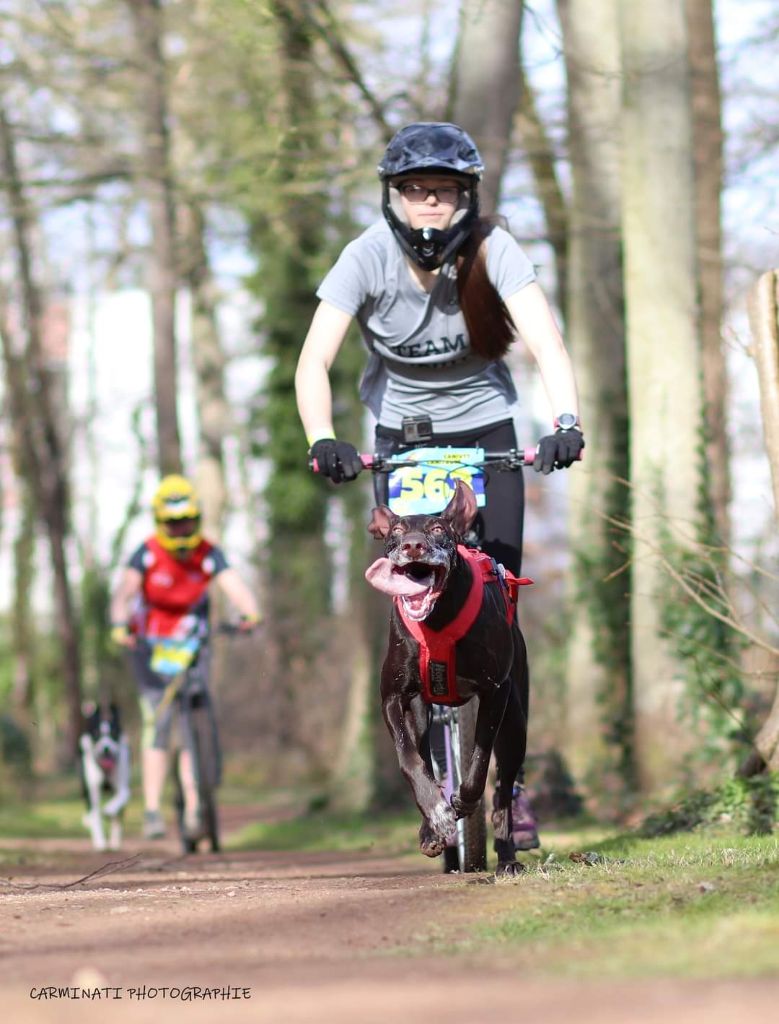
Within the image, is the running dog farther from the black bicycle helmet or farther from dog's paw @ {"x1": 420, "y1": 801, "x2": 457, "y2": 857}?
the black bicycle helmet

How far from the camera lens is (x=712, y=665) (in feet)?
36.4

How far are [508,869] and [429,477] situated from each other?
1.45 meters

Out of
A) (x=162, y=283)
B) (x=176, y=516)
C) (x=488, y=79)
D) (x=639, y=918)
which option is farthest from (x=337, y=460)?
(x=162, y=283)

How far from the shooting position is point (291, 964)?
438 cm

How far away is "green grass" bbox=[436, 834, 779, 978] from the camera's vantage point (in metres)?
4.09

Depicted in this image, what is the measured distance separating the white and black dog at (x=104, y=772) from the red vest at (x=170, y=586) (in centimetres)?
233

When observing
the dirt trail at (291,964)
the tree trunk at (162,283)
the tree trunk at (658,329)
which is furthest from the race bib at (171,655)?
the tree trunk at (162,283)

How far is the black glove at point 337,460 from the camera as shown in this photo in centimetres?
606

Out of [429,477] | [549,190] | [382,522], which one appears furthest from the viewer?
[549,190]

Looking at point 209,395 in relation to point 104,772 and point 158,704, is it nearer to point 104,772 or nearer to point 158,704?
point 104,772

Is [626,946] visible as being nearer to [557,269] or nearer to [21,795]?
[557,269]

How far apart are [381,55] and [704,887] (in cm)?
1318

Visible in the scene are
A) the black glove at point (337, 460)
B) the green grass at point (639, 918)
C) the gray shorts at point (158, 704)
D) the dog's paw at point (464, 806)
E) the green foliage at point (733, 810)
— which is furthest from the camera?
the gray shorts at point (158, 704)

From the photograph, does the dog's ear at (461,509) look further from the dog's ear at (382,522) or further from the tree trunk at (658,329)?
the tree trunk at (658,329)
